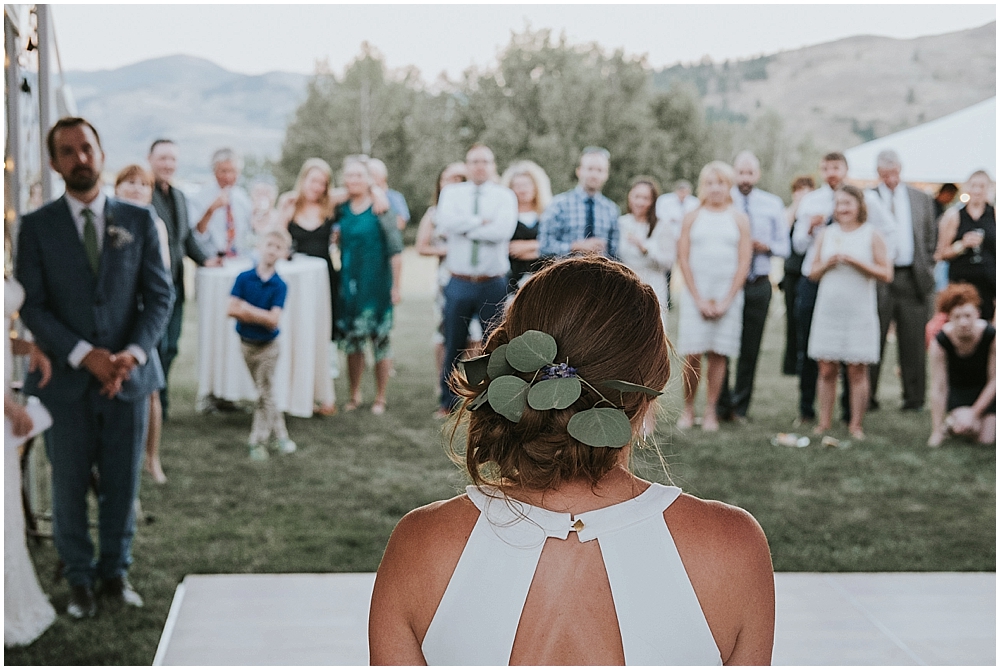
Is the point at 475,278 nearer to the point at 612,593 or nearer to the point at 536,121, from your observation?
the point at 612,593

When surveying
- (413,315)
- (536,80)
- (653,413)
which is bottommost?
(413,315)

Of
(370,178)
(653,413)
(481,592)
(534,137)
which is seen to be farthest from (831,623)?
(534,137)

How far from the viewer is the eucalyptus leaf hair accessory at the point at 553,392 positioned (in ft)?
3.29

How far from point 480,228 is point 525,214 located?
0.59 metres

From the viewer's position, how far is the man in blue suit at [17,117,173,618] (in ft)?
9.39

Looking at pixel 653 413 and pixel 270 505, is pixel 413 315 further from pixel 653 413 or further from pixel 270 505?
pixel 653 413

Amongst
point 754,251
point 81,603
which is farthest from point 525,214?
point 81,603

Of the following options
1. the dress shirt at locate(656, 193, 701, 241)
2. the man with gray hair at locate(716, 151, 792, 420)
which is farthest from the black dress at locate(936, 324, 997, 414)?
the dress shirt at locate(656, 193, 701, 241)

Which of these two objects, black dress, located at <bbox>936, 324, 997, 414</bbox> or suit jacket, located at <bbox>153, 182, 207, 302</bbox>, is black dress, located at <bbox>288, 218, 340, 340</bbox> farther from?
black dress, located at <bbox>936, 324, 997, 414</bbox>

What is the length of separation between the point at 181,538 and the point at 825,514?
8.27ft

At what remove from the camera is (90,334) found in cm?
293

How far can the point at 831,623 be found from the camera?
2.92 meters

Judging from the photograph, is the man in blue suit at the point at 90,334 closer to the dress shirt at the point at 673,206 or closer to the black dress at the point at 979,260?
the dress shirt at the point at 673,206

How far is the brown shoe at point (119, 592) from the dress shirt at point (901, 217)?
4.68m
